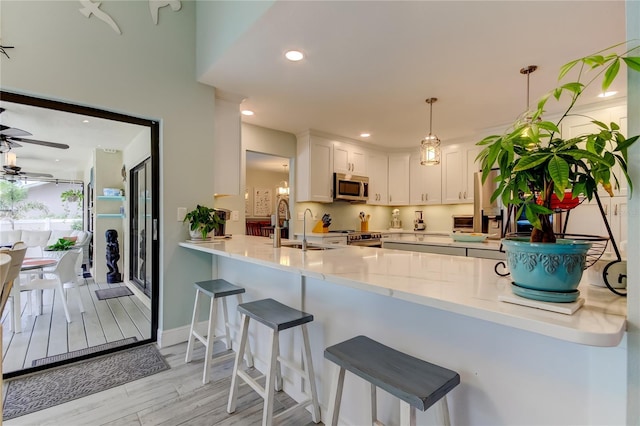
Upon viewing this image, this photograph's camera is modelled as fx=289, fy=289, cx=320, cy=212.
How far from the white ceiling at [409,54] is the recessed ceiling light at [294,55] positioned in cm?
5

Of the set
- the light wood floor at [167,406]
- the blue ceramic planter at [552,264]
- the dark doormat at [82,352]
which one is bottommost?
the light wood floor at [167,406]

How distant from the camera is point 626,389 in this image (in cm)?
74

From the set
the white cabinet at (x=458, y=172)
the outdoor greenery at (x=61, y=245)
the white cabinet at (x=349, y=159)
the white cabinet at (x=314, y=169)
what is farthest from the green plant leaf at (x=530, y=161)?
the white cabinet at (x=458, y=172)

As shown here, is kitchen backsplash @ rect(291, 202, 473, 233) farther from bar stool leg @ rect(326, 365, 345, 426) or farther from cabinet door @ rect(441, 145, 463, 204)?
bar stool leg @ rect(326, 365, 345, 426)

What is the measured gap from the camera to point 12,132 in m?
2.14

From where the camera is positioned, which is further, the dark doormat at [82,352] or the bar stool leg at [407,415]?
the dark doormat at [82,352]

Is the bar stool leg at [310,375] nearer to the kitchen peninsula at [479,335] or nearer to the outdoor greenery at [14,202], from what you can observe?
the kitchen peninsula at [479,335]

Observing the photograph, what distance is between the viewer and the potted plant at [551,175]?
2.28ft

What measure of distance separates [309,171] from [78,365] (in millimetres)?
3236

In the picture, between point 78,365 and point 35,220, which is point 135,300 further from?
point 35,220

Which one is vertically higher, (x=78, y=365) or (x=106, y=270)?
(x=106, y=270)

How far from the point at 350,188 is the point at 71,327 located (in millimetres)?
3812

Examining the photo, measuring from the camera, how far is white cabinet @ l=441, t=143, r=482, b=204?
4.53 m

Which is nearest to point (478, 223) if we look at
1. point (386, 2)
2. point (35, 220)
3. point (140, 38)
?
point (386, 2)
